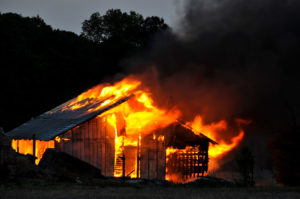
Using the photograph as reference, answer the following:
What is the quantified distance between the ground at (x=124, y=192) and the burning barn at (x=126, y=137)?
713 centimetres

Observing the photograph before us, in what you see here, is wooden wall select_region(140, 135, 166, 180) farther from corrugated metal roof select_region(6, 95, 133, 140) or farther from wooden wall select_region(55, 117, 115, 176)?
corrugated metal roof select_region(6, 95, 133, 140)

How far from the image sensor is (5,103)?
44.6 metres

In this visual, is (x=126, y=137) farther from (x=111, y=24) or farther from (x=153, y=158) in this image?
(x=111, y=24)

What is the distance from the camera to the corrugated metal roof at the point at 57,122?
2524cm

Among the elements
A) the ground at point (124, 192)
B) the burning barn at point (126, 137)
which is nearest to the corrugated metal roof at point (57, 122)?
the burning barn at point (126, 137)

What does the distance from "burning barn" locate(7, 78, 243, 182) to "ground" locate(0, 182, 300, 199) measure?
23.4 feet

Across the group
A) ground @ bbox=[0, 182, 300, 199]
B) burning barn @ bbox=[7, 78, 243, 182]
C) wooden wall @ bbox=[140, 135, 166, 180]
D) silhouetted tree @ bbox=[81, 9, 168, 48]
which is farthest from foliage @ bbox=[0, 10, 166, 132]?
ground @ bbox=[0, 182, 300, 199]

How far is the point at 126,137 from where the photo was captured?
27.6 metres

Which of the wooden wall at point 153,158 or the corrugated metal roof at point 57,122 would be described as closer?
the corrugated metal roof at point 57,122

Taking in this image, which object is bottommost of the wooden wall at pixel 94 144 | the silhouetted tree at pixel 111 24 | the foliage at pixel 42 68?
the wooden wall at pixel 94 144

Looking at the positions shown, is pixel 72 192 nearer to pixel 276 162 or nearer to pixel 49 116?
pixel 276 162

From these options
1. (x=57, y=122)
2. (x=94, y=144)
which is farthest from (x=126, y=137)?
(x=57, y=122)

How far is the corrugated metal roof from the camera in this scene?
25.2 meters

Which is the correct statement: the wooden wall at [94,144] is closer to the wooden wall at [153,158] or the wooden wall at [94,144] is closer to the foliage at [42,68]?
the wooden wall at [153,158]
